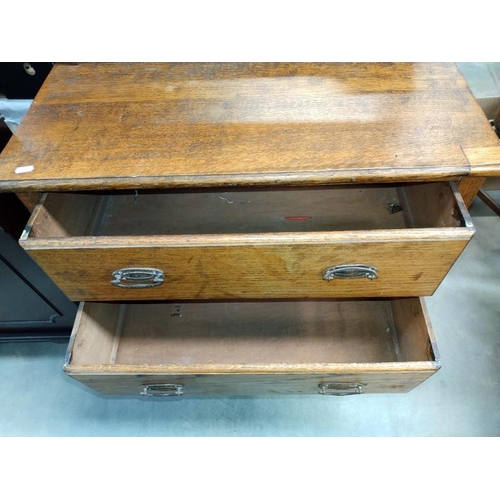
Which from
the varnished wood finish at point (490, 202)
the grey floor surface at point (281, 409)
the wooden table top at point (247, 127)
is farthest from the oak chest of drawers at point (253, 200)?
the varnished wood finish at point (490, 202)

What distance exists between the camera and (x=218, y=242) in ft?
2.13

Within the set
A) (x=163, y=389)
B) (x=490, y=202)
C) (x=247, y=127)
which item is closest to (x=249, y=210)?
(x=247, y=127)

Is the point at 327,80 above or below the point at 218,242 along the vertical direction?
above

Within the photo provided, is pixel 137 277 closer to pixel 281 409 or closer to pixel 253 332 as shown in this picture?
→ pixel 253 332

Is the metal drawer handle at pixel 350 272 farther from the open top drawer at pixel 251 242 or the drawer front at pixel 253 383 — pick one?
the drawer front at pixel 253 383

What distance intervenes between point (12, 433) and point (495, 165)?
48.6 inches

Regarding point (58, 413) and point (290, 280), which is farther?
point (58, 413)

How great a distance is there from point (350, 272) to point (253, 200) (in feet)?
1.13

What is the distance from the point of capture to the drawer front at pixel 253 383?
78cm

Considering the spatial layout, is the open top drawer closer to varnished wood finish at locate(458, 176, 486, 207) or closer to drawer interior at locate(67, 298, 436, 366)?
varnished wood finish at locate(458, 176, 486, 207)

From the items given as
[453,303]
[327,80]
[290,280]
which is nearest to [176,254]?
[290,280]

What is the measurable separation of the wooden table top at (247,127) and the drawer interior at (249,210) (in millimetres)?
186

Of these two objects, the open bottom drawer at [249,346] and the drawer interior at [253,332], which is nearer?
the open bottom drawer at [249,346]
